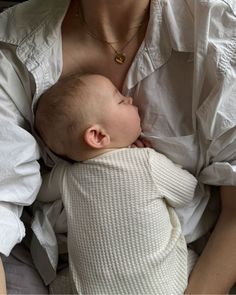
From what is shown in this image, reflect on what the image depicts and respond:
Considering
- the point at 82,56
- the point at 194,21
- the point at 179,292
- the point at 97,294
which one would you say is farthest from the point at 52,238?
the point at 194,21

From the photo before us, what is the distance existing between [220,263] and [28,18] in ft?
2.16

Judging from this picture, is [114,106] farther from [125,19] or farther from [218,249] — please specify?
[218,249]

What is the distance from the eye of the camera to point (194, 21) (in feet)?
3.53

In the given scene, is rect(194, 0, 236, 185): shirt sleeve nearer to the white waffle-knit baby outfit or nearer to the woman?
the woman

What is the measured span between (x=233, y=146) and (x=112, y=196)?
0.26m

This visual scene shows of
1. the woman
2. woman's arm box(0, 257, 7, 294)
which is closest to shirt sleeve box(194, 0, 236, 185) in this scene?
the woman

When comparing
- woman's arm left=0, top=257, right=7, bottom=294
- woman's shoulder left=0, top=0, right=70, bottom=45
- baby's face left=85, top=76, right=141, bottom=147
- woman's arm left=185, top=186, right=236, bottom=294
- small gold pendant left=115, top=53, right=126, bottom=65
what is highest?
woman's shoulder left=0, top=0, right=70, bottom=45

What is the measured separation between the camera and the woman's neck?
1.15 meters

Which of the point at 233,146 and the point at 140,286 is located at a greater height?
the point at 233,146

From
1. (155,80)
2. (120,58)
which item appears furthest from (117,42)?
(155,80)

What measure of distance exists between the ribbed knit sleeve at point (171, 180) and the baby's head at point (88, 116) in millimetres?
73

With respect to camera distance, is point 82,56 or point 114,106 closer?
point 114,106

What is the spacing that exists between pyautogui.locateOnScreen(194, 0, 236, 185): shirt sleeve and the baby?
0.12 meters

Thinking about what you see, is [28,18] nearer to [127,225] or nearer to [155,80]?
[155,80]
